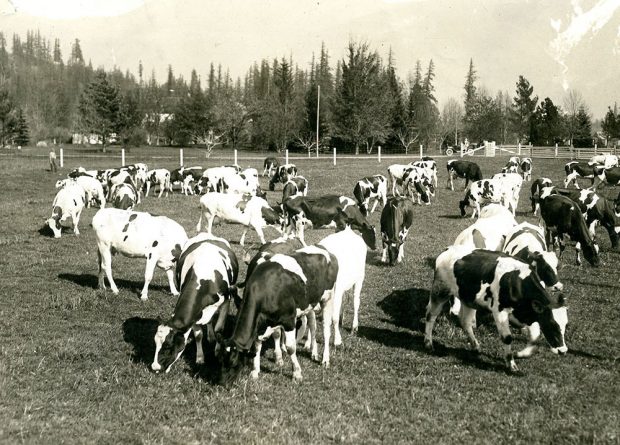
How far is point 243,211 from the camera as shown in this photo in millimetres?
19125

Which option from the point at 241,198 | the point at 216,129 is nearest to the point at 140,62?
the point at 216,129

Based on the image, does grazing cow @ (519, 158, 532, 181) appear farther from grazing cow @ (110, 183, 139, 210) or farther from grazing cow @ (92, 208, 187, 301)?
grazing cow @ (92, 208, 187, 301)

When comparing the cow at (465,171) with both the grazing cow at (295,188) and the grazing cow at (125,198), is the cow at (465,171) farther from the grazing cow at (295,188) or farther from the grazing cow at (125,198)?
the grazing cow at (125,198)

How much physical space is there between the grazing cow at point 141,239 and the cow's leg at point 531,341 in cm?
687

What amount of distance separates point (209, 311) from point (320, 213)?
9988 mm

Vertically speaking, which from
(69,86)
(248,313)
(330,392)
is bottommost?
(330,392)

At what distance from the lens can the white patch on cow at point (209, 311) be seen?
29.2 ft

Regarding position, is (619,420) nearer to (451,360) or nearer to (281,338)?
(451,360)

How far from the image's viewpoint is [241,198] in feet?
64.0

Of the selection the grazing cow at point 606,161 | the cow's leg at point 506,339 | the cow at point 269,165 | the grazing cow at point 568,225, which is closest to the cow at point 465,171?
the grazing cow at point 606,161

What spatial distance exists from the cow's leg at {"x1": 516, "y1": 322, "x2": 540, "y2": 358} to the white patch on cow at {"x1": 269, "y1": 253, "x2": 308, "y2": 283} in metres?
3.28

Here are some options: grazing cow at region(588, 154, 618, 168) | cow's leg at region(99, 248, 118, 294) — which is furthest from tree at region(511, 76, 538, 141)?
cow's leg at region(99, 248, 118, 294)

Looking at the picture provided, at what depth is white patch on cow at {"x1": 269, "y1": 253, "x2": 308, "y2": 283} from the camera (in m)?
8.65

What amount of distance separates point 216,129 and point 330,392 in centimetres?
8011
